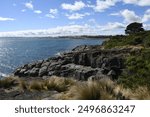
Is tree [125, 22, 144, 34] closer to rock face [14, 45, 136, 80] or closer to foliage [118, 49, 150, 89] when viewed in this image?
rock face [14, 45, 136, 80]

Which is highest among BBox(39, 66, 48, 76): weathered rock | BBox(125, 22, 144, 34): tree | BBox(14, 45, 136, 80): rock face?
BBox(125, 22, 144, 34): tree

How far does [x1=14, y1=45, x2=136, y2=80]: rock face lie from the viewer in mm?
30500

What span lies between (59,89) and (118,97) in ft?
9.57

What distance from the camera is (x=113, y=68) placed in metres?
30.6

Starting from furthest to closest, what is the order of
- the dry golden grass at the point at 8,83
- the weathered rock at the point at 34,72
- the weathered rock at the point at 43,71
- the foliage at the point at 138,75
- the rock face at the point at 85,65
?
the weathered rock at the point at 34,72
the weathered rock at the point at 43,71
the rock face at the point at 85,65
the dry golden grass at the point at 8,83
the foliage at the point at 138,75

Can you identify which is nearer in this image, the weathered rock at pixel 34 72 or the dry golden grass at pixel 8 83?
the dry golden grass at pixel 8 83

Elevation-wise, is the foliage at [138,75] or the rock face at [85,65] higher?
the foliage at [138,75]

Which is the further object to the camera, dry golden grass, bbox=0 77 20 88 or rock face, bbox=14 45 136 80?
rock face, bbox=14 45 136 80

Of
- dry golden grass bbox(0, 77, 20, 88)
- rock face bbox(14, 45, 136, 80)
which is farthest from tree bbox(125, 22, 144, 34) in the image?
dry golden grass bbox(0, 77, 20, 88)

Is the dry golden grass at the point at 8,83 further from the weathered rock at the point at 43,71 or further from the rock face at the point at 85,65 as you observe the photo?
the weathered rock at the point at 43,71

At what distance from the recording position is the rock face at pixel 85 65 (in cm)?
3050

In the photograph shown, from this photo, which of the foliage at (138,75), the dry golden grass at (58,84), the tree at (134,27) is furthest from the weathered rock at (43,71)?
the tree at (134,27)

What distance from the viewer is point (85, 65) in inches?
1391

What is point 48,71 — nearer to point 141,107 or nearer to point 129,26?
point 141,107
